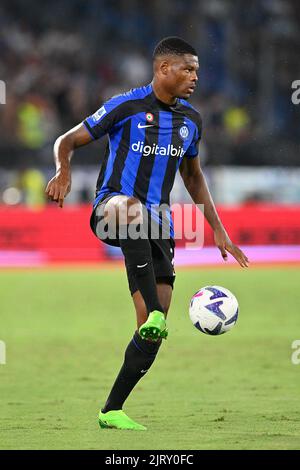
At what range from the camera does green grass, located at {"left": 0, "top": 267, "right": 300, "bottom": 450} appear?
641 cm

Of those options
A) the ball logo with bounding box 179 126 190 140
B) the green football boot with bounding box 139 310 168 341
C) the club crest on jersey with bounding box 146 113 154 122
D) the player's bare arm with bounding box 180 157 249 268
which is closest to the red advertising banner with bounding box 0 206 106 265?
the player's bare arm with bounding box 180 157 249 268

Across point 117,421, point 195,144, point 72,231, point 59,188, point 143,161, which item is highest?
point 195,144

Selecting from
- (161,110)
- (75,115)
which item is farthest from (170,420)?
(75,115)

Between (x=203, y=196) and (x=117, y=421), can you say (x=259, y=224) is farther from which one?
(x=117, y=421)

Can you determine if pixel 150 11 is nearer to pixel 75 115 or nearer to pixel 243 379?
pixel 75 115

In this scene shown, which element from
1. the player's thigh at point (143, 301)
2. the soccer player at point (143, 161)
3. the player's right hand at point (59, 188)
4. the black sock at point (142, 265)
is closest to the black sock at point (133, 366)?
the soccer player at point (143, 161)

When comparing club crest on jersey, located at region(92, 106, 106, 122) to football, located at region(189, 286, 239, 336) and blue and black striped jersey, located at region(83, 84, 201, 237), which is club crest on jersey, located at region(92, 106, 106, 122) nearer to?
blue and black striped jersey, located at region(83, 84, 201, 237)

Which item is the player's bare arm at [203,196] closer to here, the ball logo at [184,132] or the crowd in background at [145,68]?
the ball logo at [184,132]

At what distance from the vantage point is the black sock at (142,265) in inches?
246

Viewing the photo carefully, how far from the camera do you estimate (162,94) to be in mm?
6785

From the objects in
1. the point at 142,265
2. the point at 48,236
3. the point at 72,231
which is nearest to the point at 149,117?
the point at 142,265

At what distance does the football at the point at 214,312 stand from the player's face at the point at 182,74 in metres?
1.31

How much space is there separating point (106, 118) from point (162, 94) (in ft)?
1.36

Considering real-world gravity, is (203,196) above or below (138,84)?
below
